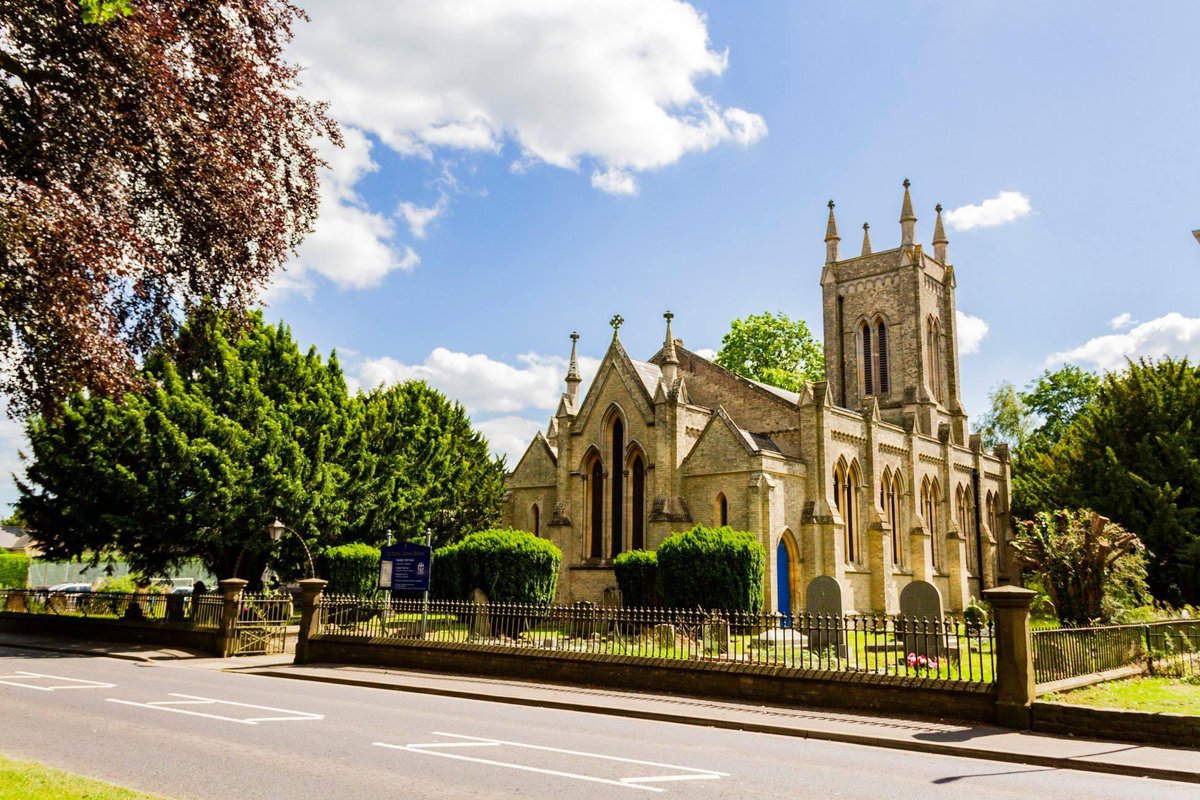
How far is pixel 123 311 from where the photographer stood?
34.6ft

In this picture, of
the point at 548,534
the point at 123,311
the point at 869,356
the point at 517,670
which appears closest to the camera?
the point at 123,311

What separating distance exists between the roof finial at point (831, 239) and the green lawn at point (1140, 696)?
1385 inches

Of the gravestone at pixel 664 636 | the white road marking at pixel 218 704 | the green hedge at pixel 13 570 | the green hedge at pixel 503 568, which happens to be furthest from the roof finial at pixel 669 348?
the green hedge at pixel 13 570

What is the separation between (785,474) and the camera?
30.6m

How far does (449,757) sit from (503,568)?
1670cm

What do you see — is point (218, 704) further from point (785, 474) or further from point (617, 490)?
point (617, 490)

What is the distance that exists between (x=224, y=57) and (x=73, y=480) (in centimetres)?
1907

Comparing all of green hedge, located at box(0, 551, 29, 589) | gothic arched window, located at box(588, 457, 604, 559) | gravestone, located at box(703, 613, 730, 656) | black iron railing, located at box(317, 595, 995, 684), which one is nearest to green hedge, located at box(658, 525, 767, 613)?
black iron railing, located at box(317, 595, 995, 684)

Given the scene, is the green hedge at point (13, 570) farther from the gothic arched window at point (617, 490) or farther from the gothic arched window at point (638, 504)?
the gothic arched window at point (638, 504)

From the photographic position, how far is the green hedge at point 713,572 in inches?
979

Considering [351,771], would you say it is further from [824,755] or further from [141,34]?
[141,34]

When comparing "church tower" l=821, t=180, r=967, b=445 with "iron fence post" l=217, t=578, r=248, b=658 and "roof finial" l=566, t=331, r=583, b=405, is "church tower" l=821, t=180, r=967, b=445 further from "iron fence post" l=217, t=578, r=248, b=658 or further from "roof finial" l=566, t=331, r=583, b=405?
"iron fence post" l=217, t=578, r=248, b=658

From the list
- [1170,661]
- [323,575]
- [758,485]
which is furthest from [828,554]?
[323,575]

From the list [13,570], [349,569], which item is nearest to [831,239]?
[349,569]
